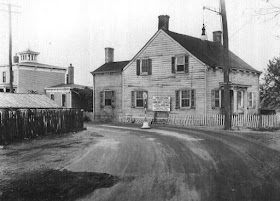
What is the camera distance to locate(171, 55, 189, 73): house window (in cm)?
2734

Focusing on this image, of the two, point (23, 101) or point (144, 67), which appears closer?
point (23, 101)

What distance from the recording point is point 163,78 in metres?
28.9

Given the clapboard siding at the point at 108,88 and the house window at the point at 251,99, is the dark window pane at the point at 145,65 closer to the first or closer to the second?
the clapboard siding at the point at 108,88

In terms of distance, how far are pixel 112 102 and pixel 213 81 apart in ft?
35.4

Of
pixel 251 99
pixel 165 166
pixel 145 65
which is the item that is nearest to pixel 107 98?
pixel 145 65

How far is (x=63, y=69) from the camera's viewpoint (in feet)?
175

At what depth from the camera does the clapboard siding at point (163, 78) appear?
26.6 metres

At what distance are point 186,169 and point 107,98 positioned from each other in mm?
25185

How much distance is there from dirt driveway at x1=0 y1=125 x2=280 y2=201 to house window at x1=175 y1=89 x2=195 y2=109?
1215 centimetres

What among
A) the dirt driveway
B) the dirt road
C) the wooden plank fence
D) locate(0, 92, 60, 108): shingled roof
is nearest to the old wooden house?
the wooden plank fence

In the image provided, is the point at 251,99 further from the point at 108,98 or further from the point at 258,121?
the point at 108,98

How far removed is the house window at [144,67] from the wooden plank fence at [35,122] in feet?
34.2

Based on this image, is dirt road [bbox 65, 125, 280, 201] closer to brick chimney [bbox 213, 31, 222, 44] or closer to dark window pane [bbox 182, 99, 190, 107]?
dark window pane [bbox 182, 99, 190, 107]

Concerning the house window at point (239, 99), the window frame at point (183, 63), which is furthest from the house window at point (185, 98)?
the house window at point (239, 99)
